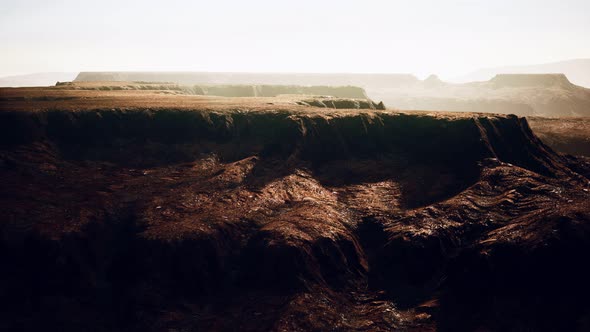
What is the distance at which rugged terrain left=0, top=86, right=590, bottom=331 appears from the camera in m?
28.8

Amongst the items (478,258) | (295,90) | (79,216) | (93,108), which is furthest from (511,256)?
(295,90)

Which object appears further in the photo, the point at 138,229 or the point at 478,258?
the point at 138,229

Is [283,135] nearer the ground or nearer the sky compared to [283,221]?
nearer the sky

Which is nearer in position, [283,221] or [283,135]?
[283,221]

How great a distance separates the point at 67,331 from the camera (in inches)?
1061

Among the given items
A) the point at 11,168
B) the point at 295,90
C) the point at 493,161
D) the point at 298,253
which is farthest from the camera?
the point at 295,90

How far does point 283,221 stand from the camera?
121 feet

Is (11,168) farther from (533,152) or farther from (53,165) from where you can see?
(533,152)

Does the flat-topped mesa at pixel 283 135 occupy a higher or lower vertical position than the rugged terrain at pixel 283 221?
higher

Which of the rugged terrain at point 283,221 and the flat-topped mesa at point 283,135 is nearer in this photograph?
the rugged terrain at point 283,221

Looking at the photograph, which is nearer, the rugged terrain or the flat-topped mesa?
the rugged terrain

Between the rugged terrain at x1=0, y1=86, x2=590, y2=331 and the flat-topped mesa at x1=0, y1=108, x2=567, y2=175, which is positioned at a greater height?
the flat-topped mesa at x1=0, y1=108, x2=567, y2=175

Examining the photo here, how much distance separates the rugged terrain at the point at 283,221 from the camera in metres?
28.8

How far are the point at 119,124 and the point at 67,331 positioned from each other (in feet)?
92.5
